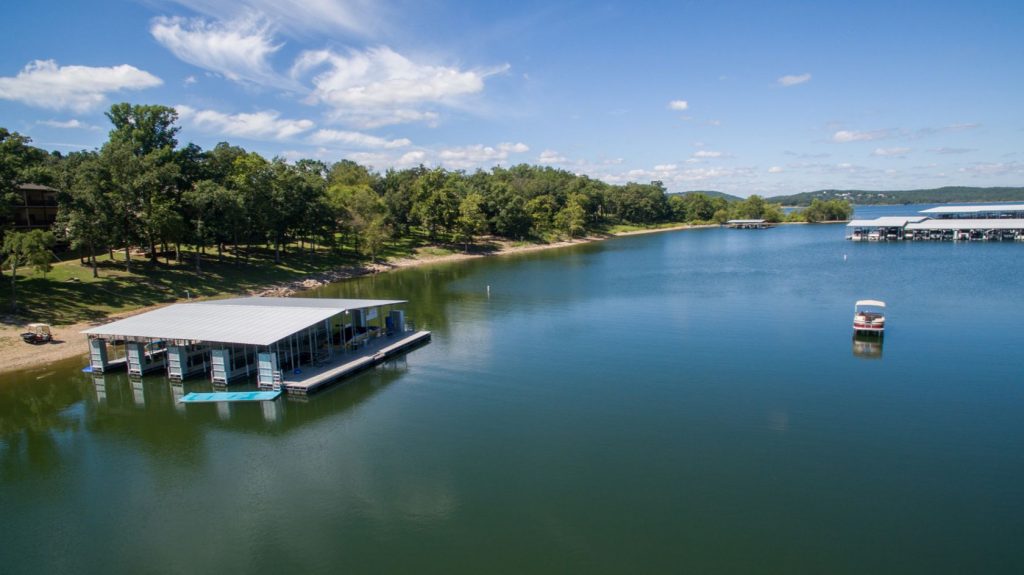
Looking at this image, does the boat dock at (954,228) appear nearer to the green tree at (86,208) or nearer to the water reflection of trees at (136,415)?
the water reflection of trees at (136,415)

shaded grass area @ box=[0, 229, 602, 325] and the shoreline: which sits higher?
shaded grass area @ box=[0, 229, 602, 325]

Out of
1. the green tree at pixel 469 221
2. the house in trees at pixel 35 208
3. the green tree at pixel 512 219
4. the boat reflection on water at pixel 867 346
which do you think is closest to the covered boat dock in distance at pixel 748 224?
the green tree at pixel 512 219

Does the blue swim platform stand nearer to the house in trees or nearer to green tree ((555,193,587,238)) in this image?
the house in trees

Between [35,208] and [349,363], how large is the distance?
156ft

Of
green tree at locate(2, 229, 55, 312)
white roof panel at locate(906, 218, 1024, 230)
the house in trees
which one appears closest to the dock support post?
green tree at locate(2, 229, 55, 312)

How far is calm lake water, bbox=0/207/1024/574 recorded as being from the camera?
1552 centimetres

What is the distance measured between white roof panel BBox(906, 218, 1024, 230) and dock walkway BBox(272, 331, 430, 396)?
10929 centimetres

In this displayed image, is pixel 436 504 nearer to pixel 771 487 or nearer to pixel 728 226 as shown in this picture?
pixel 771 487

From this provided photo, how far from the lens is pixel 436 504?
1773 centimetres

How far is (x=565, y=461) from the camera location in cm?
2036

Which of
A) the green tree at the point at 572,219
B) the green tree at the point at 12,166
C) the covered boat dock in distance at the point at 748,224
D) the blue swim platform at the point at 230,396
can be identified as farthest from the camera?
the covered boat dock in distance at the point at 748,224

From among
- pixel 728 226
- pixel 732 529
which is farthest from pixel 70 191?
pixel 728 226

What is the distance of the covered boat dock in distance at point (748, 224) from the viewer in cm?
16569

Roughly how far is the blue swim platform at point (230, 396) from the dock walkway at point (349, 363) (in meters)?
0.73
